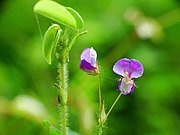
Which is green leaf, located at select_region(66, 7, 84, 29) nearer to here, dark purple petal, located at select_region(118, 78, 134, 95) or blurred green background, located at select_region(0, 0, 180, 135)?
dark purple petal, located at select_region(118, 78, 134, 95)

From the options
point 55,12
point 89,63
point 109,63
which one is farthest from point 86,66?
point 109,63

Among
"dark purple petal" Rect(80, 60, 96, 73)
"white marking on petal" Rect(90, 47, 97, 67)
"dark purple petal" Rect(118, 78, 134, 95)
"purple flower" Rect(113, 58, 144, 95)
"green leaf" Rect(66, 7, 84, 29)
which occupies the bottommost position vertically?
"dark purple petal" Rect(118, 78, 134, 95)

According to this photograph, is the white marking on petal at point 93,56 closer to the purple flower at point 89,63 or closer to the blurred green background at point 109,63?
the purple flower at point 89,63

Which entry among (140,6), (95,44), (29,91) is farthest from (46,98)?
(140,6)

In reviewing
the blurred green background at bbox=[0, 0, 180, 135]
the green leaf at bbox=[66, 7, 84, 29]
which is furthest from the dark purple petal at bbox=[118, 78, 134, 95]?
the blurred green background at bbox=[0, 0, 180, 135]

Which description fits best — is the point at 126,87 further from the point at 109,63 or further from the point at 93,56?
the point at 109,63

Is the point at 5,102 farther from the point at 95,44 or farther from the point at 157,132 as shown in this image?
the point at 157,132

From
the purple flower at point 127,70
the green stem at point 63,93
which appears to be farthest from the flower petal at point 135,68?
the green stem at point 63,93
